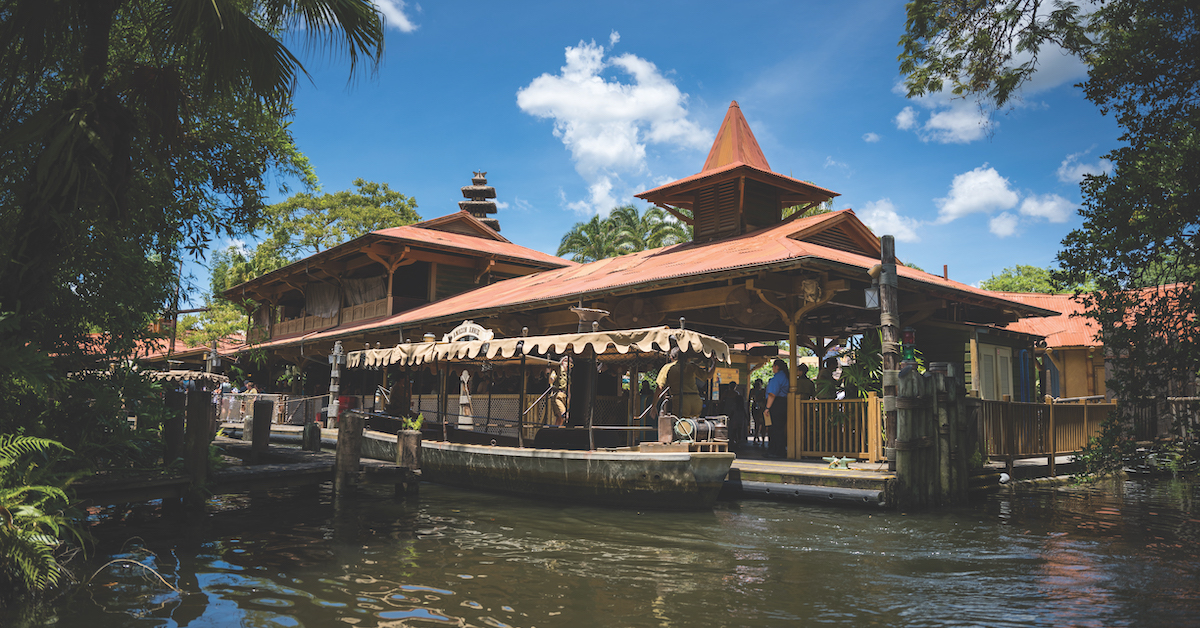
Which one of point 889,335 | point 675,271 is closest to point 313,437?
point 675,271

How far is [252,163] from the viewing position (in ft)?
37.4

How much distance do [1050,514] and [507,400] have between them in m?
10.1

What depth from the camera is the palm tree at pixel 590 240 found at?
155 feet

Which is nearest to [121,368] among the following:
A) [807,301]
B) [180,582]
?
[180,582]

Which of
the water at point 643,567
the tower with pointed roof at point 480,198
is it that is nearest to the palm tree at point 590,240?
the tower with pointed roof at point 480,198

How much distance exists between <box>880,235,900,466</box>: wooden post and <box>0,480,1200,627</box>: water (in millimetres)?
1335

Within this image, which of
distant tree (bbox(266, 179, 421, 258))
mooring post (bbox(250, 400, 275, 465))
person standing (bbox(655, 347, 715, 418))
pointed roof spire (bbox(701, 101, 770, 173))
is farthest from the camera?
distant tree (bbox(266, 179, 421, 258))

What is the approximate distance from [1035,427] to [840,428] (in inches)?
189

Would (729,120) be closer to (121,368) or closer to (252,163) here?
(252,163)

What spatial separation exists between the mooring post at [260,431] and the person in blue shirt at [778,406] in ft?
29.4

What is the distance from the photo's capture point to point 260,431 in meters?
13.6

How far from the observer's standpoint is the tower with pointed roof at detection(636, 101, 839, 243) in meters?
18.5

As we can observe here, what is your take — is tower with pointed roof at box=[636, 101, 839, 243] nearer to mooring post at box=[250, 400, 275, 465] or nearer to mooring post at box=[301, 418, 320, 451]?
mooring post at box=[301, 418, 320, 451]

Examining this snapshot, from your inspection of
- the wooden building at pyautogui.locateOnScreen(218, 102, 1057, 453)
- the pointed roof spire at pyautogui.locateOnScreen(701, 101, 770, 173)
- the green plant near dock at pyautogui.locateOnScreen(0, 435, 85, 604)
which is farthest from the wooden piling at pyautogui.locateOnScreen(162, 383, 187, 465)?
the pointed roof spire at pyautogui.locateOnScreen(701, 101, 770, 173)
